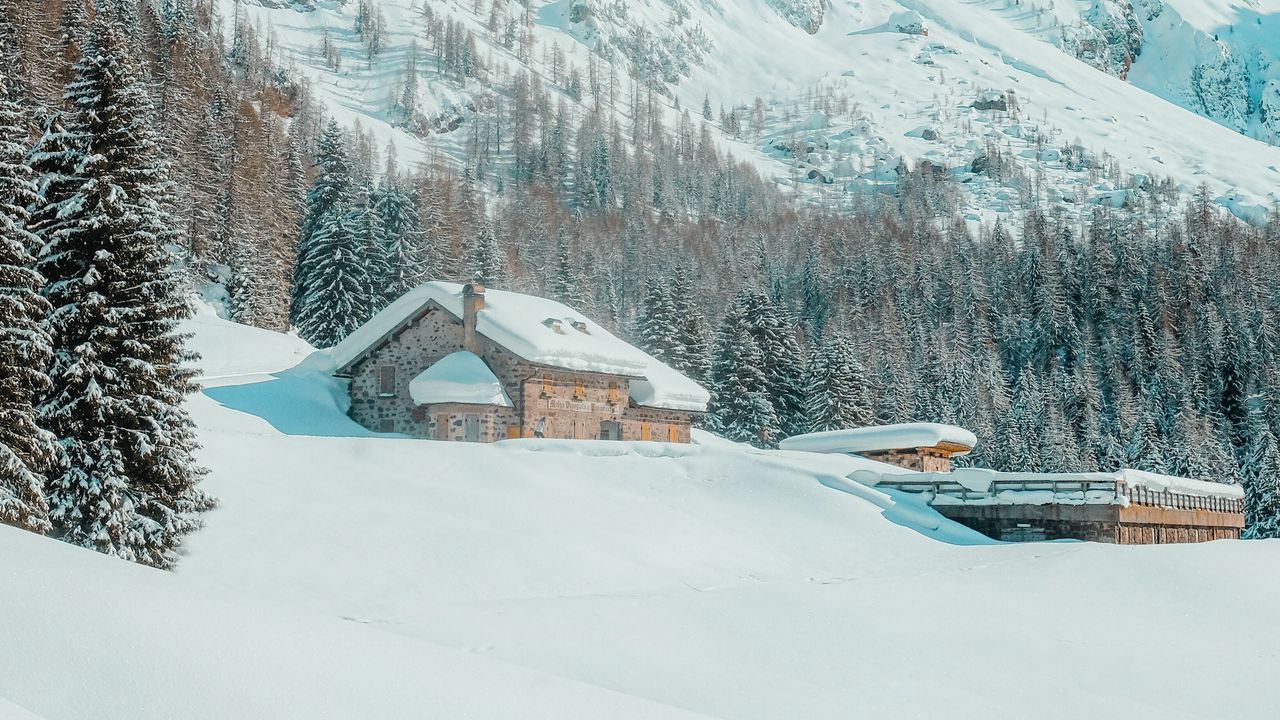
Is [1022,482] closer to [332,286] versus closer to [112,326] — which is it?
[112,326]

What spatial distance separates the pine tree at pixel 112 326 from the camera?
15.6 meters

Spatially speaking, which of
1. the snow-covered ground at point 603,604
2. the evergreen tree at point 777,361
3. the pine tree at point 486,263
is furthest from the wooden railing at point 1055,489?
the pine tree at point 486,263

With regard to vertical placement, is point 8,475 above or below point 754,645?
above

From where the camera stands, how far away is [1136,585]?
1827cm

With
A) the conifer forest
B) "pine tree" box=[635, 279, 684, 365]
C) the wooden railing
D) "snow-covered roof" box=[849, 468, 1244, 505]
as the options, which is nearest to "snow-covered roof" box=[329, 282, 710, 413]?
the conifer forest

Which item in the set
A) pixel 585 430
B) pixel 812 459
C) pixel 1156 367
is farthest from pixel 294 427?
pixel 1156 367

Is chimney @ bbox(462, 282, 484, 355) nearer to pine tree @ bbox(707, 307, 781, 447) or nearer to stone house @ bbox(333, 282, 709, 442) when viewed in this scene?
stone house @ bbox(333, 282, 709, 442)

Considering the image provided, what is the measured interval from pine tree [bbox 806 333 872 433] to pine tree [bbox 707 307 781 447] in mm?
2212

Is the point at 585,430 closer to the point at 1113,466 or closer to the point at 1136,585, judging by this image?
the point at 1136,585

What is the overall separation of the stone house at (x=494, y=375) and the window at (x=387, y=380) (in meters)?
0.03

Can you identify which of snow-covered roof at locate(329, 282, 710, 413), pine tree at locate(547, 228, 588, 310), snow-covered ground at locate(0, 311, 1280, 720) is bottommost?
snow-covered ground at locate(0, 311, 1280, 720)

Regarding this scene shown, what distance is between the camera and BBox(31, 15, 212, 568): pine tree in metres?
15.6

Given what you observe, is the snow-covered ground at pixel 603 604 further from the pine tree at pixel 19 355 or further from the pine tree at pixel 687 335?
the pine tree at pixel 687 335

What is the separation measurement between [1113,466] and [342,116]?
465 feet
